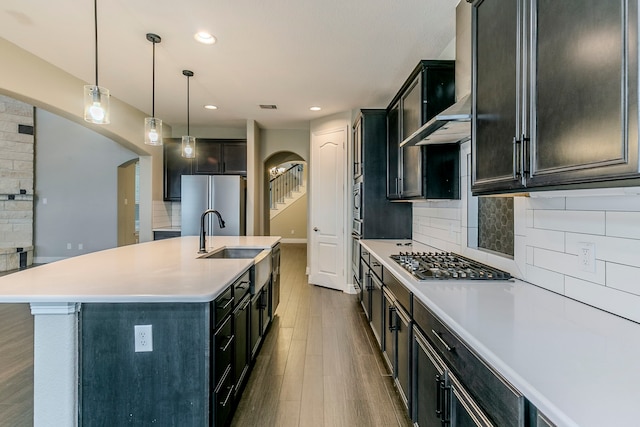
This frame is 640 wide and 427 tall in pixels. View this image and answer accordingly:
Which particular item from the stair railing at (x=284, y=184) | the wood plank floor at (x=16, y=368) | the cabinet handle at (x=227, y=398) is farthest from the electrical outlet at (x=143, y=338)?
the stair railing at (x=284, y=184)

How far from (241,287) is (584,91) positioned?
6.57 feet

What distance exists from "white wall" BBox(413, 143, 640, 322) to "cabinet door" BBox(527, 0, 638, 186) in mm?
224

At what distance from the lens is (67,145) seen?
23.9ft

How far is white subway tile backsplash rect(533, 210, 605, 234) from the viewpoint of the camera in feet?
4.35

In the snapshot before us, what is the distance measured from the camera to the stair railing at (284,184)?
12.2 m

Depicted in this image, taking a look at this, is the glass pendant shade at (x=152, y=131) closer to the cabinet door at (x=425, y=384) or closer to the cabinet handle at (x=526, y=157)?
the cabinet door at (x=425, y=384)

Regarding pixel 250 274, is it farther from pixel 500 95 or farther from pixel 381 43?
pixel 381 43

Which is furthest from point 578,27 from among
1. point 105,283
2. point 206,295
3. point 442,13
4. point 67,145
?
point 67,145

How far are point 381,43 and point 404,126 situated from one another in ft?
2.53

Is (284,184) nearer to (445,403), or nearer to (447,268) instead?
(447,268)

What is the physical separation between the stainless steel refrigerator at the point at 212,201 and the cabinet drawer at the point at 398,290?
11.7ft

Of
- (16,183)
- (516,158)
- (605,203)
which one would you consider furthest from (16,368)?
(16,183)

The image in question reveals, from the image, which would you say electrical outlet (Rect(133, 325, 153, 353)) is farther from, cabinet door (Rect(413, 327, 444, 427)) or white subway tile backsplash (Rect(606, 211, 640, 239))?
white subway tile backsplash (Rect(606, 211, 640, 239))

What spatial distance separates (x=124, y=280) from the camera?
5.76 ft
